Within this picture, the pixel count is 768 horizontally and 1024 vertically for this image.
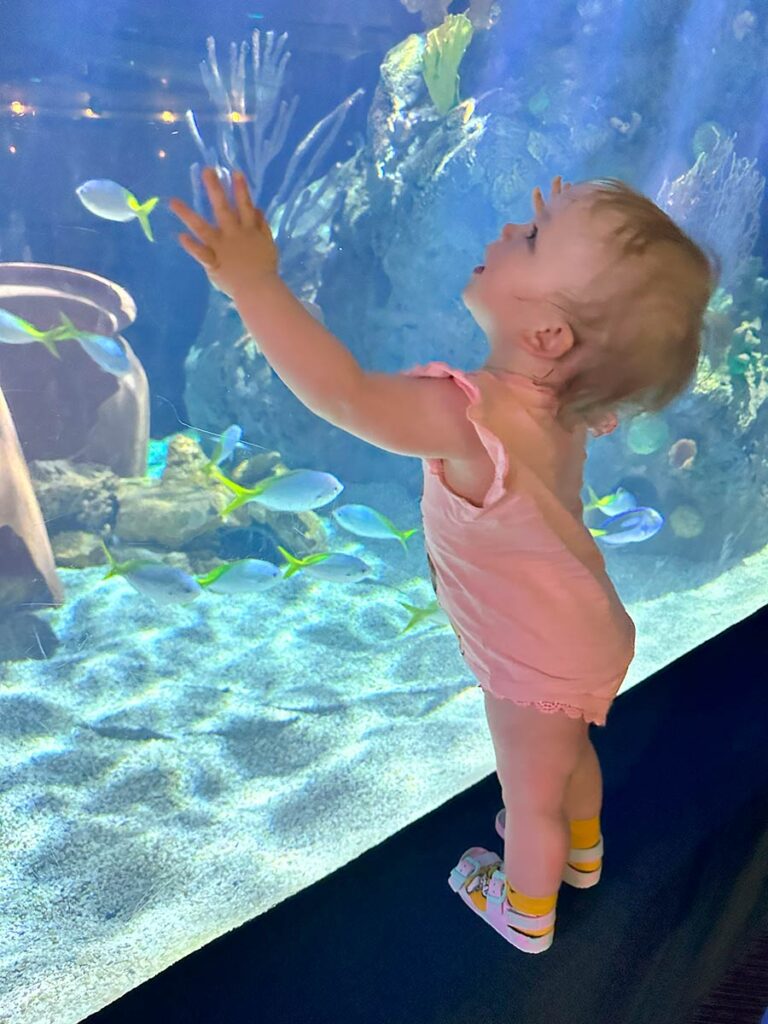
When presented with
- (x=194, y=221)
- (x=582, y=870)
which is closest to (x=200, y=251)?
(x=194, y=221)

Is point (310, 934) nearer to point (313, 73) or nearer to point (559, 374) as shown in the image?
point (559, 374)

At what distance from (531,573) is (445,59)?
6.98 m

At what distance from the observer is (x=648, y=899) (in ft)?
3.89

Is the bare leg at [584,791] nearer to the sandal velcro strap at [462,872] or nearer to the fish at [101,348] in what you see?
the sandal velcro strap at [462,872]

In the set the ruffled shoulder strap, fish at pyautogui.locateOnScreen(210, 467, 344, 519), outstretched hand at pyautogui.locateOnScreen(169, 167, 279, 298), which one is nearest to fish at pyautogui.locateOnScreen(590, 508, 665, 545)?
fish at pyautogui.locateOnScreen(210, 467, 344, 519)

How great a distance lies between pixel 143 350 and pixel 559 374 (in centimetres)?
750

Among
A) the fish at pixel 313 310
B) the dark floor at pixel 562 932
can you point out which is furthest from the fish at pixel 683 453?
the dark floor at pixel 562 932

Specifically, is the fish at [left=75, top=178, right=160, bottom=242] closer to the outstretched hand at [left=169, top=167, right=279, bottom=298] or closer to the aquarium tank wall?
the aquarium tank wall

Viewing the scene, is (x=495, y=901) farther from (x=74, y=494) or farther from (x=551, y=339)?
(x=74, y=494)

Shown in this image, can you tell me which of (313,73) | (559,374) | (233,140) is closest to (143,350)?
(233,140)

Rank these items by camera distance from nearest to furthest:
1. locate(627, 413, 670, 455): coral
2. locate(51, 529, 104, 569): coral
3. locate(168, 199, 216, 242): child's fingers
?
locate(168, 199, 216, 242): child's fingers, locate(51, 529, 104, 569): coral, locate(627, 413, 670, 455): coral

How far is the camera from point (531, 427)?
1031 mm

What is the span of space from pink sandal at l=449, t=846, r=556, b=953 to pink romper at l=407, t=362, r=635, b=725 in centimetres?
30

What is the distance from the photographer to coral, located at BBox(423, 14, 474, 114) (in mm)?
6664
